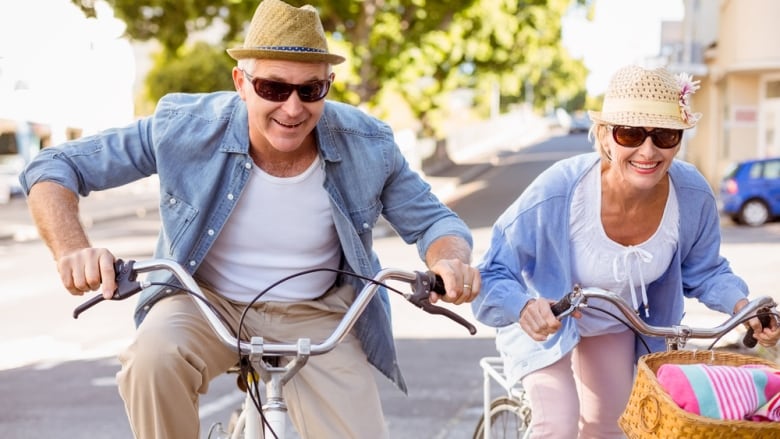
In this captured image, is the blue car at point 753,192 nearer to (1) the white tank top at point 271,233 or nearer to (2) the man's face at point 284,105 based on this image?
(1) the white tank top at point 271,233

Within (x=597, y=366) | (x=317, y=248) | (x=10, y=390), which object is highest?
(x=317, y=248)

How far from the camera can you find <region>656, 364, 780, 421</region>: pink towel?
2.52 metres

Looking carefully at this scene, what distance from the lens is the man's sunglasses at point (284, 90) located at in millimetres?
3219

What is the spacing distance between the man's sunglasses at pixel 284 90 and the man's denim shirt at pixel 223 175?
24 centimetres

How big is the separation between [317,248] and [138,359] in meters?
0.72

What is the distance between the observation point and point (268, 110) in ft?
10.7

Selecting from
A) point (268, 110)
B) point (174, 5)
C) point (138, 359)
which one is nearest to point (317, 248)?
point (268, 110)

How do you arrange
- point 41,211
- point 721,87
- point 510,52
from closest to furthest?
point 41,211, point 721,87, point 510,52

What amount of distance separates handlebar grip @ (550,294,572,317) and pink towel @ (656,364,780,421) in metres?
0.58

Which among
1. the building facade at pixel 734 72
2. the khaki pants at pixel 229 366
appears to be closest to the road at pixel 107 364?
the khaki pants at pixel 229 366

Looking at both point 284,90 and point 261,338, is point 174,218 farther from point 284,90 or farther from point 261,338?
point 261,338

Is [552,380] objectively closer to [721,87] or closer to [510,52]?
[721,87]

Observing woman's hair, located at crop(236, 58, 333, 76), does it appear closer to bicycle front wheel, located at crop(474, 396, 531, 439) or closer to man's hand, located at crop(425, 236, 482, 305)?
man's hand, located at crop(425, 236, 482, 305)

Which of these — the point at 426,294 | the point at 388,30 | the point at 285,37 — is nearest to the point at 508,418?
the point at 426,294
